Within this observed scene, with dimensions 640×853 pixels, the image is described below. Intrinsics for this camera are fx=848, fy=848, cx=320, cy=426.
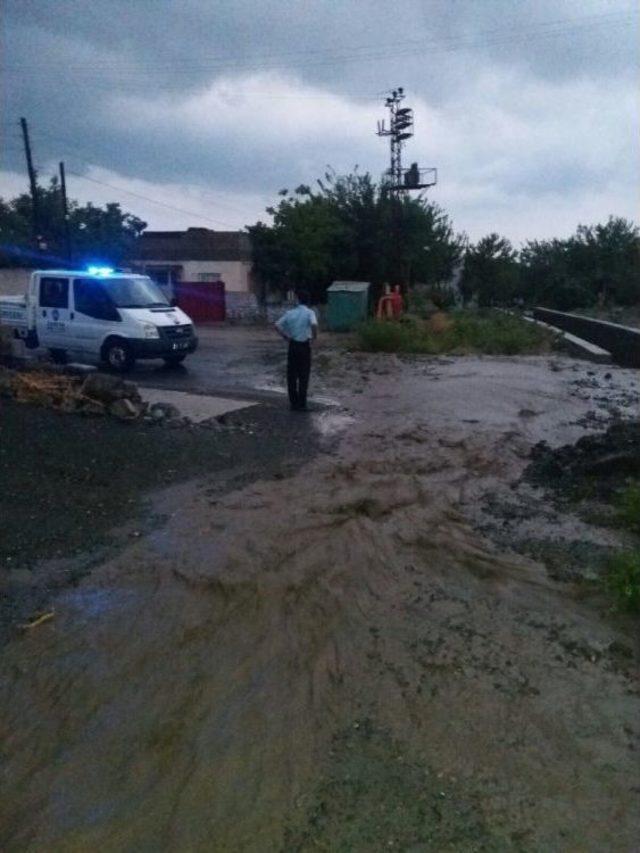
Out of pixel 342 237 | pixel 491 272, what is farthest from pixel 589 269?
pixel 342 237

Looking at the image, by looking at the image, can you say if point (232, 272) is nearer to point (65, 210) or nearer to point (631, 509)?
point (65, 210)

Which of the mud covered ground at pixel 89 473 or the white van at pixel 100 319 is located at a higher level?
the white van at pixel 100 319

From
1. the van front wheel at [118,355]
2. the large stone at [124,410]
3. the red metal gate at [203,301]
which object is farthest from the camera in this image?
the red metal gate at [203,301]

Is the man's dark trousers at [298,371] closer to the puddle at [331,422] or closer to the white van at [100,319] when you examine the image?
the puddle at [331,422]

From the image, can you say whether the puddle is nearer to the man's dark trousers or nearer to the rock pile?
the man's dark trousers

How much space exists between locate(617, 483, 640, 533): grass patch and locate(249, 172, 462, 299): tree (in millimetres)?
31772

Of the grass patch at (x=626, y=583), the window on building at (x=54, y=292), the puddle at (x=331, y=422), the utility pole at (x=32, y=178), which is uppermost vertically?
the utility pole at (x=32, y=178)

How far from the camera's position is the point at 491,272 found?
52188 millimetres

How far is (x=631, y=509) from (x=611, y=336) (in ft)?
57.6

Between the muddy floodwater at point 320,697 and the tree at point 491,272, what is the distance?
46917mm

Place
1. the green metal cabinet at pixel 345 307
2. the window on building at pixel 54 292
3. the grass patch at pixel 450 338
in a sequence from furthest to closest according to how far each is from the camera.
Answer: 1. the green metal cabinet at pixel 345 307
2. the grass patch at pixel 450 338
3. the window on building at pixel 54 292

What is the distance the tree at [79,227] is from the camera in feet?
128

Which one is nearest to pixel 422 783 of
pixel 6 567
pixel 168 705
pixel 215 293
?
pixel 168 705

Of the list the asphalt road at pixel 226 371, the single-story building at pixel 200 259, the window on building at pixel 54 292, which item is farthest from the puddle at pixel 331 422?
the single-story building at pixel 200 259
